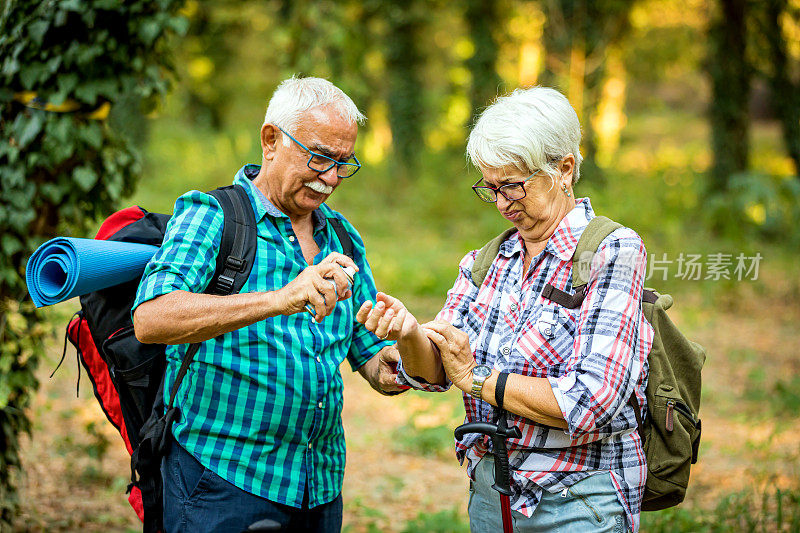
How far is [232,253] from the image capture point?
2355mm

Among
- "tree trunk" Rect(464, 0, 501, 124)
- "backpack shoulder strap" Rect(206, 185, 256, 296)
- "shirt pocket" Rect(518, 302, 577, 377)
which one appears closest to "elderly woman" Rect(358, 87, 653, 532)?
"shirt pocket" Rect(518, 302, 577, 377)

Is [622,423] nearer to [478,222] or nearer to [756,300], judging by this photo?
[756,300]

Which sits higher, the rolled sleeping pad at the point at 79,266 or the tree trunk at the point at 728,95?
the tree trunk at the point at 728,95

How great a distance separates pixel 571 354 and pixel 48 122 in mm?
2782

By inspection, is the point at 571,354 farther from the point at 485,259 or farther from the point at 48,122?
the point at 48,122

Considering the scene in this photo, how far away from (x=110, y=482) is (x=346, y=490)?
5.51ft

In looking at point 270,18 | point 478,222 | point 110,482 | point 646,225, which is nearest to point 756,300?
point 646,225

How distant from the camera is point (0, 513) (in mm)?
3678

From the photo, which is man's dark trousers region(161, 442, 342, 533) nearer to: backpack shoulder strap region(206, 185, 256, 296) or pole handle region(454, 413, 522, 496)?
backpack shoulder strap region(206, 185, 256, 296)

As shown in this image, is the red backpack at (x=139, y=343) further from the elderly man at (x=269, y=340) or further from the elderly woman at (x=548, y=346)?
the elderly woman at (x=548, y=346)

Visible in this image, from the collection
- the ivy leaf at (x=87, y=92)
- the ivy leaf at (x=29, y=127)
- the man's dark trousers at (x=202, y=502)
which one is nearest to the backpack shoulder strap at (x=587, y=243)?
the man's dark trousers at (x=202, y=502)

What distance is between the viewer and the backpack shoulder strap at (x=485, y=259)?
245 cm

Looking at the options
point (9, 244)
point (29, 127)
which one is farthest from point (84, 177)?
point (9, 244)

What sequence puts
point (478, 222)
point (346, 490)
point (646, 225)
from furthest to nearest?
1. point (478, 222)
2. point (646, 225)
3. point (346, 490)
